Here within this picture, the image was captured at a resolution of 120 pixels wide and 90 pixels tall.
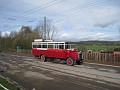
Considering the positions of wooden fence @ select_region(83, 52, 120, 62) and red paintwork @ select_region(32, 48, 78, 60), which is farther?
wooden fence @ select_region(83, 52, 120, 62)

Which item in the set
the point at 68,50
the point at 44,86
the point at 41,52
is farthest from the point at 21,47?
the point at 44,86

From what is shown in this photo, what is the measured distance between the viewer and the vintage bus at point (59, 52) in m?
26.4

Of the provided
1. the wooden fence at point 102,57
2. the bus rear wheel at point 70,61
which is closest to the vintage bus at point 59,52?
the bus rear wheel at point 70,61

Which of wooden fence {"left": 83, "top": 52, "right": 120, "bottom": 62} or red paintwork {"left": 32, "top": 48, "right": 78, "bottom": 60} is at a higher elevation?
red paintwork {"left": 32, "top": 48, "right": 78, "bottom": 60}

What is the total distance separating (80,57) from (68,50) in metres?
1.62

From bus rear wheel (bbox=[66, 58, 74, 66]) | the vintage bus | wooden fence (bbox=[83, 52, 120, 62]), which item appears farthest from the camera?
wooden fence (bbox=[83, 52, 120, 62])

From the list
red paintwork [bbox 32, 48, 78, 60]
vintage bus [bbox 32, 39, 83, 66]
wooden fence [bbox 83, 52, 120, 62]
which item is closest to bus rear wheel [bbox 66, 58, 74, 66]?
vintage bus [bbox 32, 39, 83, 66]

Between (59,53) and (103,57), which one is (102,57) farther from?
(59,53)

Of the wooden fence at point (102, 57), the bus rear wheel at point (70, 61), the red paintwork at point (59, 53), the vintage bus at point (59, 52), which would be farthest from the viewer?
the wooden fence at point (102, 57)

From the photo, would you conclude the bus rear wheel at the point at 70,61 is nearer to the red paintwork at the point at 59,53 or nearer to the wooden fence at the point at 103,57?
the red paintwork at the point at 59,53

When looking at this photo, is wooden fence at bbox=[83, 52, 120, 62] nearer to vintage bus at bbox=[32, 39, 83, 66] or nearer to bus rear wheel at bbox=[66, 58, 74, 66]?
vintage bus at bbox=[32, 39, 83, 66]

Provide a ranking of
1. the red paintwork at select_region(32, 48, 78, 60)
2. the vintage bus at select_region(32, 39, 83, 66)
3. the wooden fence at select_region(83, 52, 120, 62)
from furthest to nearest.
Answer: the wooden fence at select_region(83, 52, 120, 62) < the red paintwork at select_region(32, 48, 78, 60) < the vintage bus at select_region(32, 39, 83, 66)

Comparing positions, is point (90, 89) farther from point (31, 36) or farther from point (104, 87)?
point (31, 36)

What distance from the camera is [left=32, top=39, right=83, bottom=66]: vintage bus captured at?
26.4 metres
